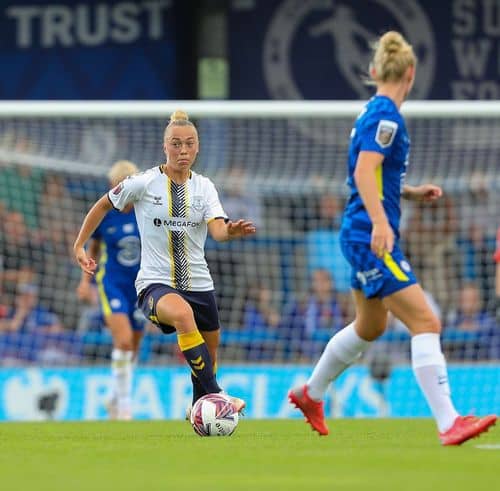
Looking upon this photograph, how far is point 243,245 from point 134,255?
323cm

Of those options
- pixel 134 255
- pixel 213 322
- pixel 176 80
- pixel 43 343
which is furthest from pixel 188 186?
pixel 176 80

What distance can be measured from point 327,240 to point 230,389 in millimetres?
2113

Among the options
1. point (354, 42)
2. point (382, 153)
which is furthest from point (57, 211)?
point (382, 153)

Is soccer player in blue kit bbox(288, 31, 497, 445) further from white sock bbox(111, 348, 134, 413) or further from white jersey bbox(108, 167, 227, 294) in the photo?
white sock bbox(111, 348, 134, 413)

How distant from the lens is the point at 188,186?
854 centimetres

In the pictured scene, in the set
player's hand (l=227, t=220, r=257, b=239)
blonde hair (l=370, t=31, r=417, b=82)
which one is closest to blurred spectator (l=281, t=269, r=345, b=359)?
player's hand (l=227, t=220, r=257, b=239)

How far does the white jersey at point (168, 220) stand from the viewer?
846 cm

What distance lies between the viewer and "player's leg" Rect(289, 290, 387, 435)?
777 cm

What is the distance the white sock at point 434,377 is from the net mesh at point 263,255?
6.42 m

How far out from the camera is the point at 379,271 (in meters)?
7.26

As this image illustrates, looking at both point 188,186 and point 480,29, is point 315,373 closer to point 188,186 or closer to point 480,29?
point 188,186

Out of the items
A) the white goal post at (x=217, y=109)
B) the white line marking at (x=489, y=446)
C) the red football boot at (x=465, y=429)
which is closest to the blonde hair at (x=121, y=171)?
the white goal post at (x=217, y=109)

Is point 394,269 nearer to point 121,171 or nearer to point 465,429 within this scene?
point 465,429

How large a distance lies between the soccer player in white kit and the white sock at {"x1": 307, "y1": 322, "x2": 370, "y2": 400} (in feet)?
1.95
